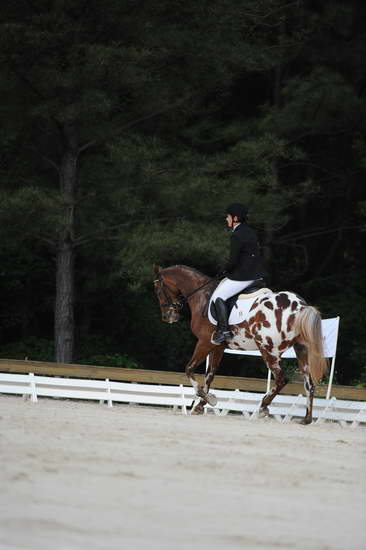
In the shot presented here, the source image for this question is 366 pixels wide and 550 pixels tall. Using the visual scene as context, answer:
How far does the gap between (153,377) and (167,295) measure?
3.56 metres

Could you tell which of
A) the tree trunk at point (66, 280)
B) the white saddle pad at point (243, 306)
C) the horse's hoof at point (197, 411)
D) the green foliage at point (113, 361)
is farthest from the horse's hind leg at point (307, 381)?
the green foliage at point (113, 361)

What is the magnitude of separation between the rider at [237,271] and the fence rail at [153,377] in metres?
3.20

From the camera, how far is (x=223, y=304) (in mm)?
14938

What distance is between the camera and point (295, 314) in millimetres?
14555

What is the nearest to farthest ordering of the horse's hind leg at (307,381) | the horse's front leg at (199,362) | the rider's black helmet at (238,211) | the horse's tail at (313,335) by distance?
the horse's tail at (313,335), the horse's hind leg at (307,381), the rider's black helmet at (238,211), the horse's front leg at (199,362)

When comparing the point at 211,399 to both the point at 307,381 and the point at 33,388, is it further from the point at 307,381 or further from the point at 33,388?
the point at 33,388

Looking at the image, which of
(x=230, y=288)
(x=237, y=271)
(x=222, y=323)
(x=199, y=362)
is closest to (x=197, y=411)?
(x=199, y=362)

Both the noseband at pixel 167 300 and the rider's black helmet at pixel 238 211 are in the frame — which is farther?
the noseband at pixel 167 300

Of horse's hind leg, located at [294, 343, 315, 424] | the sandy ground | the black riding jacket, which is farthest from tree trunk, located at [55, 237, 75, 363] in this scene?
the sandy ground

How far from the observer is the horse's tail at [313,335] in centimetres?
1437

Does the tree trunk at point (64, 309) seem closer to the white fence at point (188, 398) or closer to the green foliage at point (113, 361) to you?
the green foliage at point (113, 361)

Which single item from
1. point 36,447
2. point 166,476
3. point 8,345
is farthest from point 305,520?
point 8,345

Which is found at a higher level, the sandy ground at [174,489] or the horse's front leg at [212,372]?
the horse's front leg at [212,372]

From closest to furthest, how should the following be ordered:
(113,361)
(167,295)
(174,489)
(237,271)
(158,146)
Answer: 1. (174,489)
2. (237,271)
3. (167,295)
4. (158,146)
5. (113,361)
